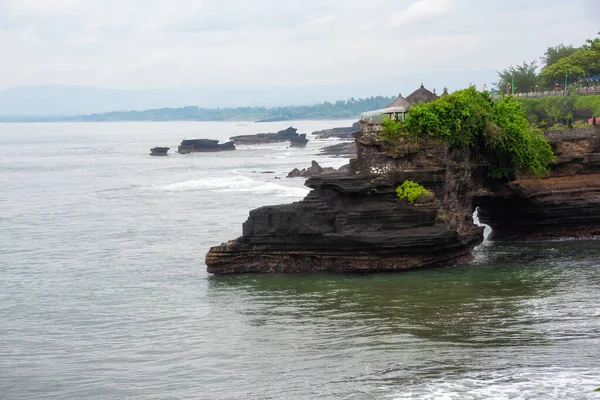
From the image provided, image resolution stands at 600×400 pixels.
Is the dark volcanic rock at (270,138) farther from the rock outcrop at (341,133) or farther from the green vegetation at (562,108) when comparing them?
the green vegetation at (562,108)

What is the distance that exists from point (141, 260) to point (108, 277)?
2926mm

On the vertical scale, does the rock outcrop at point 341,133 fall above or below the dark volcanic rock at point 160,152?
above

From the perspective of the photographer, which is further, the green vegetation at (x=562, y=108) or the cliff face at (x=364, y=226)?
the green vegetation at (x=562, y=108)

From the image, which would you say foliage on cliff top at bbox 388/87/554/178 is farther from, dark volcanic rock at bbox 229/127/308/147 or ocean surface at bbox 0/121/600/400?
dark volcanic rock at bbox 229/127/308/147

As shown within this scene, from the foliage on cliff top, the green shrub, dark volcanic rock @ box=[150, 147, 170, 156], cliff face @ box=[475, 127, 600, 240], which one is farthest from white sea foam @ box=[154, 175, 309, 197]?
dark volcanic rock @ box=[150, 147, 170, 156]

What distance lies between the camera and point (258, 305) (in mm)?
26703

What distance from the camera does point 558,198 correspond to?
34.3m

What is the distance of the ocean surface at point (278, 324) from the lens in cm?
1917

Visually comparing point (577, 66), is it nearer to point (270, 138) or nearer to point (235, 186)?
point (235, 186)

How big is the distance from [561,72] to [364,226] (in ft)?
141

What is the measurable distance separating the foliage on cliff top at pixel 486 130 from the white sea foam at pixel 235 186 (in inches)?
763

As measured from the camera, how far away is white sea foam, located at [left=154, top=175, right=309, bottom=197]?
5505 centimetres

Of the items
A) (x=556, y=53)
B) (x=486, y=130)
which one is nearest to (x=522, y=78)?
(x=556, y=53)

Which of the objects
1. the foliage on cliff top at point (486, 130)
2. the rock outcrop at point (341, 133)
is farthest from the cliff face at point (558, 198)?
the rock outcrop at point (341, 133)
